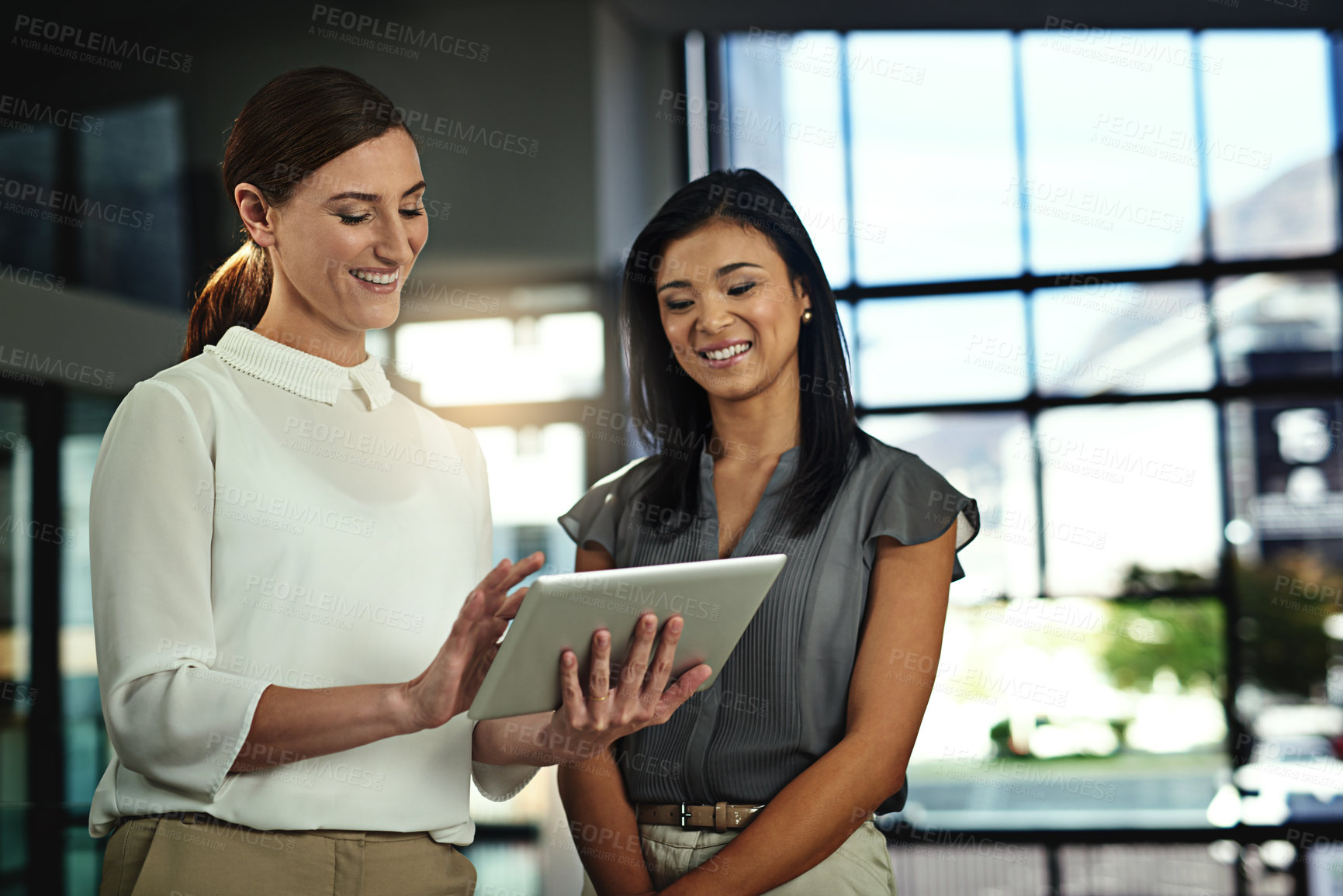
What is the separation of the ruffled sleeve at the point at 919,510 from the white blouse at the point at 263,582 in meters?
0.61

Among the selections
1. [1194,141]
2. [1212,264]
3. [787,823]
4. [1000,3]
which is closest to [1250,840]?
[1212,264]

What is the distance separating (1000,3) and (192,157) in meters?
4.08

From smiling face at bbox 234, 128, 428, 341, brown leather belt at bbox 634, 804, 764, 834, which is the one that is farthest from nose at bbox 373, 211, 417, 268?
brown leather belt at bbox 634, 804, 764, 834

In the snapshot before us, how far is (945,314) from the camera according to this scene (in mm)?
5449

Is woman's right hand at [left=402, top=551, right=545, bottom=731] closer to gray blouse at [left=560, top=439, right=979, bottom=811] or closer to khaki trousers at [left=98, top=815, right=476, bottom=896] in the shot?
khaki trousers at [left=98, top=815, right=476, bottom=896]

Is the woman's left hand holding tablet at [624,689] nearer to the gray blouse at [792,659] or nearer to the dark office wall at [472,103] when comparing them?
the gray blouse at [792,659]

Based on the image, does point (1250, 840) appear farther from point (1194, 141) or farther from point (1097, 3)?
point (1097, 3)

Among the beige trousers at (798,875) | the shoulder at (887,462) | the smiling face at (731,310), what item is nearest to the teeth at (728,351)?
the smiling face at (731,310)

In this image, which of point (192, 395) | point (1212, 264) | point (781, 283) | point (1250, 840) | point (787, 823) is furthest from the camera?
point (1212, 264)

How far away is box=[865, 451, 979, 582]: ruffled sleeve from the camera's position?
1518mm

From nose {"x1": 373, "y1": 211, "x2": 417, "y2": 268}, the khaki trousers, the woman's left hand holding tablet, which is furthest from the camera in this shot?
nose {"x1": 373, "y1": 211, "x2": 417, "y2": 268}

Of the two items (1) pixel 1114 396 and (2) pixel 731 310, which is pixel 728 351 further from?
(1) pixel 1114 396

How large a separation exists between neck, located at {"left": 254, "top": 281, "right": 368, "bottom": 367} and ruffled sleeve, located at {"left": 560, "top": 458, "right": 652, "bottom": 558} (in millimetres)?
515

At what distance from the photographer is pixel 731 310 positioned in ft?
5.35
